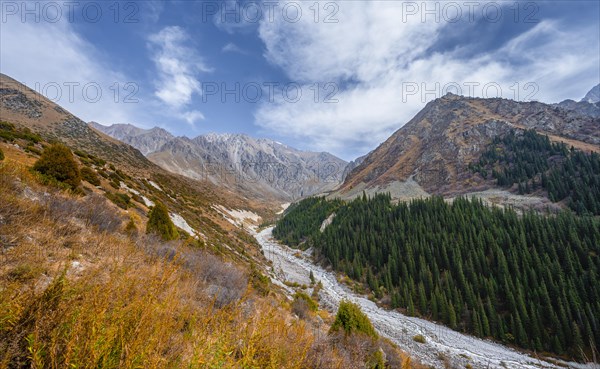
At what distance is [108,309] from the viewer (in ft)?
11.7

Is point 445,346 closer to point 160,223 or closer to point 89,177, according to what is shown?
point 160,223

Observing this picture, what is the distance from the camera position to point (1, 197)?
5.68 meters

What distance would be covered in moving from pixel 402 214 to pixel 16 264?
2928 inches

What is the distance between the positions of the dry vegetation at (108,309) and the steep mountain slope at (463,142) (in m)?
121

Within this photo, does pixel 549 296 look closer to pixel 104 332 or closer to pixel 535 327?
pixel 535 327

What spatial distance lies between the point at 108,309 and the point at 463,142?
17706cm

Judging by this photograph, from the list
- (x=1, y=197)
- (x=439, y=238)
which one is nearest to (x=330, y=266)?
(x=439, y=238)

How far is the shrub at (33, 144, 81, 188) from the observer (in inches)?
462

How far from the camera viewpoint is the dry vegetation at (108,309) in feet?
8.46

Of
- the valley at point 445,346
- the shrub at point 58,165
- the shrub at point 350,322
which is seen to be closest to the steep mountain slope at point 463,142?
the valley at point 445,346

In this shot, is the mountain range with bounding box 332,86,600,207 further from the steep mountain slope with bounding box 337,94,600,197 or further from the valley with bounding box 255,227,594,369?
the valley with bounding box 255,227,594,369

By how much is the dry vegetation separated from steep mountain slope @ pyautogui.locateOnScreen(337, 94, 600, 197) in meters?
121

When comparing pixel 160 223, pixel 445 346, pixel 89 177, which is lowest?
pixel 445 346

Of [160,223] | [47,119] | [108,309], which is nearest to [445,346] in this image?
[160,223]
